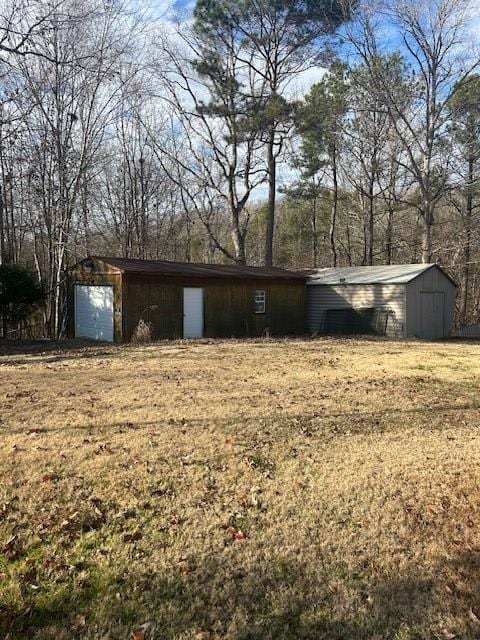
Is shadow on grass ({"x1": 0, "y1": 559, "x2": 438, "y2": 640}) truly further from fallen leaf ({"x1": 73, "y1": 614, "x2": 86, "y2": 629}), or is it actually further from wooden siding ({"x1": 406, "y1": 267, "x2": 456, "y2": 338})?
wooden siding ({"x1": 406, "y1": 267, "x2": 456, "y2": 338})

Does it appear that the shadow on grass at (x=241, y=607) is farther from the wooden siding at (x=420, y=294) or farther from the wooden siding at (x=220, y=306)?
the wooden siding at (x=420, y=294)

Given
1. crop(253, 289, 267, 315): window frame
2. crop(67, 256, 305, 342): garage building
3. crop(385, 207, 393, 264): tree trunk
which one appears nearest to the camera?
crop(67, 256, 305, 342): garage building

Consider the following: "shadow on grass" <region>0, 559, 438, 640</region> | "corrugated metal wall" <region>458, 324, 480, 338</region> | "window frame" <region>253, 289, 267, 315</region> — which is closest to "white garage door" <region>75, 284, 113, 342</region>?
"window frame" <region>253, 289, 267, 315</region>

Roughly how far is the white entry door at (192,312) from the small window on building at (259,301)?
8.11 feet

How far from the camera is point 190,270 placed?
54.5 ft

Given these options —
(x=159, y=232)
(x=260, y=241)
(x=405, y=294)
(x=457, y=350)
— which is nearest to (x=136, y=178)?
(x=159, y=232)

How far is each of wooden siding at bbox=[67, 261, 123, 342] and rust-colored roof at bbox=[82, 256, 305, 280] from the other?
0.91 ft

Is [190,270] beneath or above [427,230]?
beneath

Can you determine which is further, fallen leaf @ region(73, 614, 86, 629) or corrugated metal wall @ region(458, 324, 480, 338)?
corrugated metal wall @ region(458, 324, 480, 338)

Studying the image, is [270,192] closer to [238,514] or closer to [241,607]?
[238,514]

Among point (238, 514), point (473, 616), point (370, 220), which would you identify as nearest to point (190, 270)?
point (370, 220)

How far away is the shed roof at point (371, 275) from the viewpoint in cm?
1800

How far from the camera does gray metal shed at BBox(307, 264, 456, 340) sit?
58.4 feet

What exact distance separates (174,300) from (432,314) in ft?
31.8
